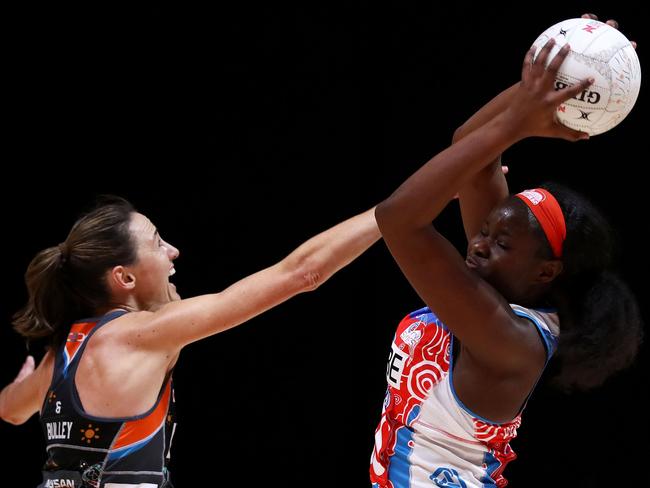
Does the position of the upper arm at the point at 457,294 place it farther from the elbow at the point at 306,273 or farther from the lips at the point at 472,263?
the elbow at the point at 306,273

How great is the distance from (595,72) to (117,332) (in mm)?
1362

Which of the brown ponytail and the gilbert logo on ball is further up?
the gilbert logo on ball

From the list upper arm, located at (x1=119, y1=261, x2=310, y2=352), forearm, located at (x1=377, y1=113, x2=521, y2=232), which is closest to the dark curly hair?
forearm, located at (x1=377, y1=113, x2=521, y2=232)

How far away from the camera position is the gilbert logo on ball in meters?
1.68

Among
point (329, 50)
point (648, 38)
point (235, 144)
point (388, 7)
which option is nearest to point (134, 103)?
point (235, 144)

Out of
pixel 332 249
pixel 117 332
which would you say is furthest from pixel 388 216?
pixel 117 332

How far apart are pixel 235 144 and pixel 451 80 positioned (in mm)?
941

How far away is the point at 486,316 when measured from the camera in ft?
5.67

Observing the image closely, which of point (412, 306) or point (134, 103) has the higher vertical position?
point (134, 103)

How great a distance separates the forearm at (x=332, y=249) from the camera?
2395 mm

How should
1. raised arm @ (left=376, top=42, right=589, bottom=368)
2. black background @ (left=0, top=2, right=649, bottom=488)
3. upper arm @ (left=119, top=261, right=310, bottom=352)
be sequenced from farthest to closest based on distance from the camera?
1. black background @ (left=0, top=2, right=649, bottom=488)
2. upper arm @ (left=119, top=261, right=310, bottom=352)
3. raised arm @ (left=376, top=42, right=589, bottom=368)

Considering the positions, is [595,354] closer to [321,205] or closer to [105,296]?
[105,296]

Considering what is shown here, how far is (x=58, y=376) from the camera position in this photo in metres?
2.46

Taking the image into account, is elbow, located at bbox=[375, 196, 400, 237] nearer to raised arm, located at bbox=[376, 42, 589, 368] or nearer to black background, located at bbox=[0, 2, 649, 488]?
raised arm, located at bbox=[376, 42, 589, 368]
